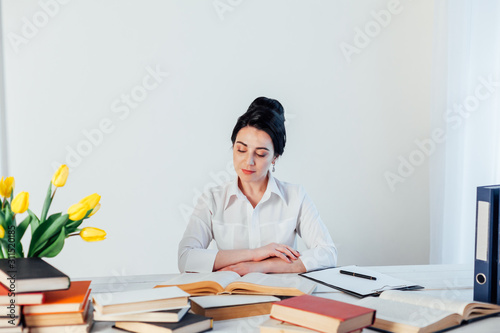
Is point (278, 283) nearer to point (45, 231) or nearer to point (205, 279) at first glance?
point (205, 279)

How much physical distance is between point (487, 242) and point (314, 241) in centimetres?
83

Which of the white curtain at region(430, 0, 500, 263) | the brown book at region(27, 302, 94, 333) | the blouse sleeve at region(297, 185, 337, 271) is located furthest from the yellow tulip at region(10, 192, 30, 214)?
the white curtain at region(430, 0, 500, 263)

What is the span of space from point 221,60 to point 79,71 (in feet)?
2.95

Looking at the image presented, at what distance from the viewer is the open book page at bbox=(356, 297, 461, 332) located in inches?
46.4

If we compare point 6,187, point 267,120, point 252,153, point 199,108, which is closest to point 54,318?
point 6,187

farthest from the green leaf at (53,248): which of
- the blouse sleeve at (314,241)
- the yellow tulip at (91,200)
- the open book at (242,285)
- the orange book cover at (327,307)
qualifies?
the blouse sleeve at (314,241)

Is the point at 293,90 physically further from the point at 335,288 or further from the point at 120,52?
the point at 335,288

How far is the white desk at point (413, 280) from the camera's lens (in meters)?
1.24

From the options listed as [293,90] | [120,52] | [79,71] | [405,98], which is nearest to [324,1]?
[293,90]

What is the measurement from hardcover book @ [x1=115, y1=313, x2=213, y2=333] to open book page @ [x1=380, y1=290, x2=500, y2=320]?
0.53m

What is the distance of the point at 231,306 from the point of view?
4.29 ft

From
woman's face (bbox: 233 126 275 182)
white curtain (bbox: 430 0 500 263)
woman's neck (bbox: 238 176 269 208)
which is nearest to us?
woman's face (bbox: 233 126 275 182)

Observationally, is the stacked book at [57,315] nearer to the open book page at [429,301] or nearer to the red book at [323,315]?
the red book at [323,315]

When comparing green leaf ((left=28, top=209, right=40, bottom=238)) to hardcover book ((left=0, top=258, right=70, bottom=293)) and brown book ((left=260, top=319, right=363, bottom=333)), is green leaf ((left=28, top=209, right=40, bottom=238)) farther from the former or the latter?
brown book ((left=260, top=319, right=363, bottom=333))
